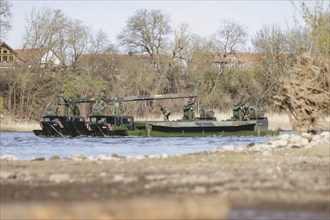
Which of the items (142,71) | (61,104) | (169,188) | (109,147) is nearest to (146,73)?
(142,71)

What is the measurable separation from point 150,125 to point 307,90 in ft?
76.8

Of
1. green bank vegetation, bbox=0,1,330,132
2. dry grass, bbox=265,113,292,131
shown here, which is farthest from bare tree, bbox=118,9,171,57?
dry grass, bbox=265,113,292,131

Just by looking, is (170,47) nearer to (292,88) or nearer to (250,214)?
(292,88)

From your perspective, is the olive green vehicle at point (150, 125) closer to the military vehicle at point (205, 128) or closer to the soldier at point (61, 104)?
the military vehicle at point (205, 128)

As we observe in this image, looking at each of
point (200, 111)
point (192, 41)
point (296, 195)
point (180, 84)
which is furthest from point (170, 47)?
point (296, 195)

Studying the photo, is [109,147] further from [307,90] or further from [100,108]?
[100,108]

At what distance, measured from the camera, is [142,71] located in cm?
8212

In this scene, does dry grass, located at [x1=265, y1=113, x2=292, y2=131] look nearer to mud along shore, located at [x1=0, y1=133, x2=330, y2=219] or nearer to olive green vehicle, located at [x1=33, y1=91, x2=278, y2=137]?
olive green vehicle, located at [x1=33, y1=91, x2=278, y2=137]

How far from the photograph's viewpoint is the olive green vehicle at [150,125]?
5244 centimetres

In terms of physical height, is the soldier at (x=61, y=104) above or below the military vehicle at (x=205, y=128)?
above

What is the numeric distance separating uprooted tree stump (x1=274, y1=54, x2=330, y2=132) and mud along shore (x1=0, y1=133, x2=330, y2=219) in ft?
25.9

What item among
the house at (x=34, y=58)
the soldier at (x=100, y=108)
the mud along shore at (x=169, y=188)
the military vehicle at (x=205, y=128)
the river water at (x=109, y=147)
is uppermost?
the house at (x=34, y=58)

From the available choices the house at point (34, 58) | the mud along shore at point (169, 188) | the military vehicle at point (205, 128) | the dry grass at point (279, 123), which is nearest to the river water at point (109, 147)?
the military vehicle at point (205, 128)

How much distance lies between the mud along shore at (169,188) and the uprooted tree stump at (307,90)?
311 inches
